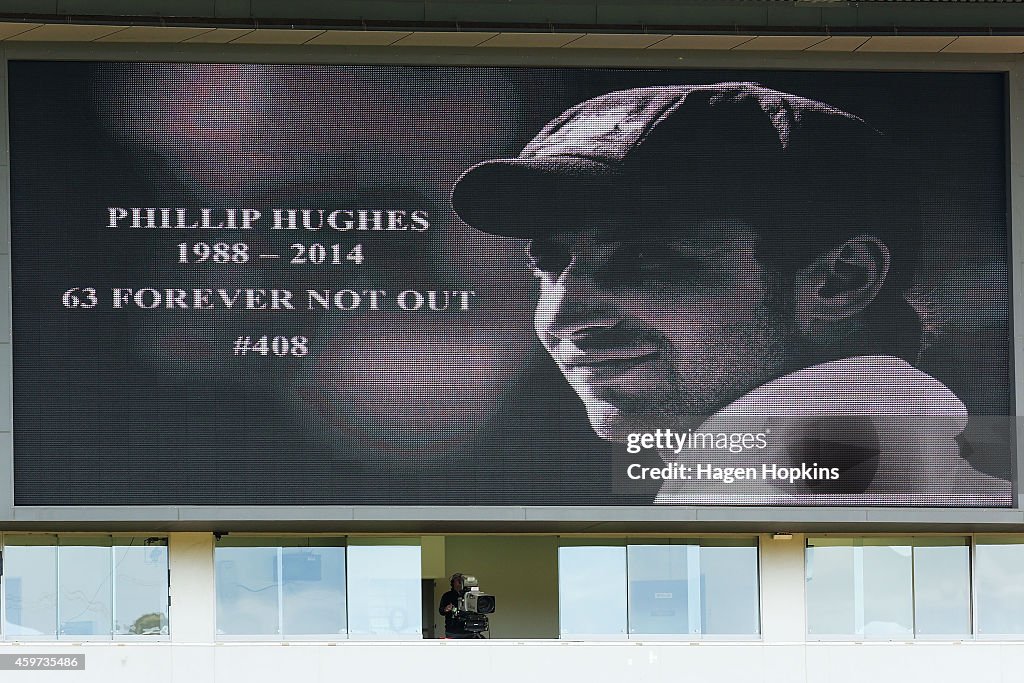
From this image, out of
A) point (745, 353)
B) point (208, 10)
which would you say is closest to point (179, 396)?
point (208, 10)

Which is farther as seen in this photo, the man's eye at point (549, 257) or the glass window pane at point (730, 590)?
the glass window pane at point (730, 590)

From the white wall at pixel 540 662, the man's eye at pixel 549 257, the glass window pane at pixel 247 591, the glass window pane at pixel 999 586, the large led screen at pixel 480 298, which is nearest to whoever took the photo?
the large led screen at pixel 480 298

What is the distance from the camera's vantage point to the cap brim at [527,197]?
11.2m

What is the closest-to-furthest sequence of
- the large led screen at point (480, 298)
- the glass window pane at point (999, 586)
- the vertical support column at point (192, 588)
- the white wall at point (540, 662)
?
1. the large led screen at point (480, 298)
2. the white wall at point (540, 662)
3. the vertical support column at point (192, 588)
4. the glass window pane at point (999, 586)

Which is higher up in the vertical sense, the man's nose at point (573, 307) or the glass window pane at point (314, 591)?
the man's nose at point (573, 307)

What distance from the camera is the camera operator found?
39.6ft

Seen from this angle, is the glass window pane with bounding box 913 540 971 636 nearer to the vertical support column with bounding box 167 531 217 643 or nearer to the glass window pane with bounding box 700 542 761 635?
the glass window pane with bounding box 700 542 761 635

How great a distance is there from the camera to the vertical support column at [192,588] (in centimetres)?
1201

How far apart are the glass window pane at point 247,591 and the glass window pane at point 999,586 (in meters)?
5.28

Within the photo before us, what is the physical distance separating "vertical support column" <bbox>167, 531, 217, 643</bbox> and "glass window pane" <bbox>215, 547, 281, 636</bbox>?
113mm

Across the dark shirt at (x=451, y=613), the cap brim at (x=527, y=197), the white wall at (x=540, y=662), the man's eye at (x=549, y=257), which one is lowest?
the white wall at (x=540, y=662)

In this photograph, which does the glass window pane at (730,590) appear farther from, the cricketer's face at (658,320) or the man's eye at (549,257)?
the man's eye at (549,257)

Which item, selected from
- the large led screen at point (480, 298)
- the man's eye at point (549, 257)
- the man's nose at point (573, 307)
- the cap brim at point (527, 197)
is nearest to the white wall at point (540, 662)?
the large led screen at point (480, 298)

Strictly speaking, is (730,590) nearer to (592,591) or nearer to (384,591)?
(592,591)
